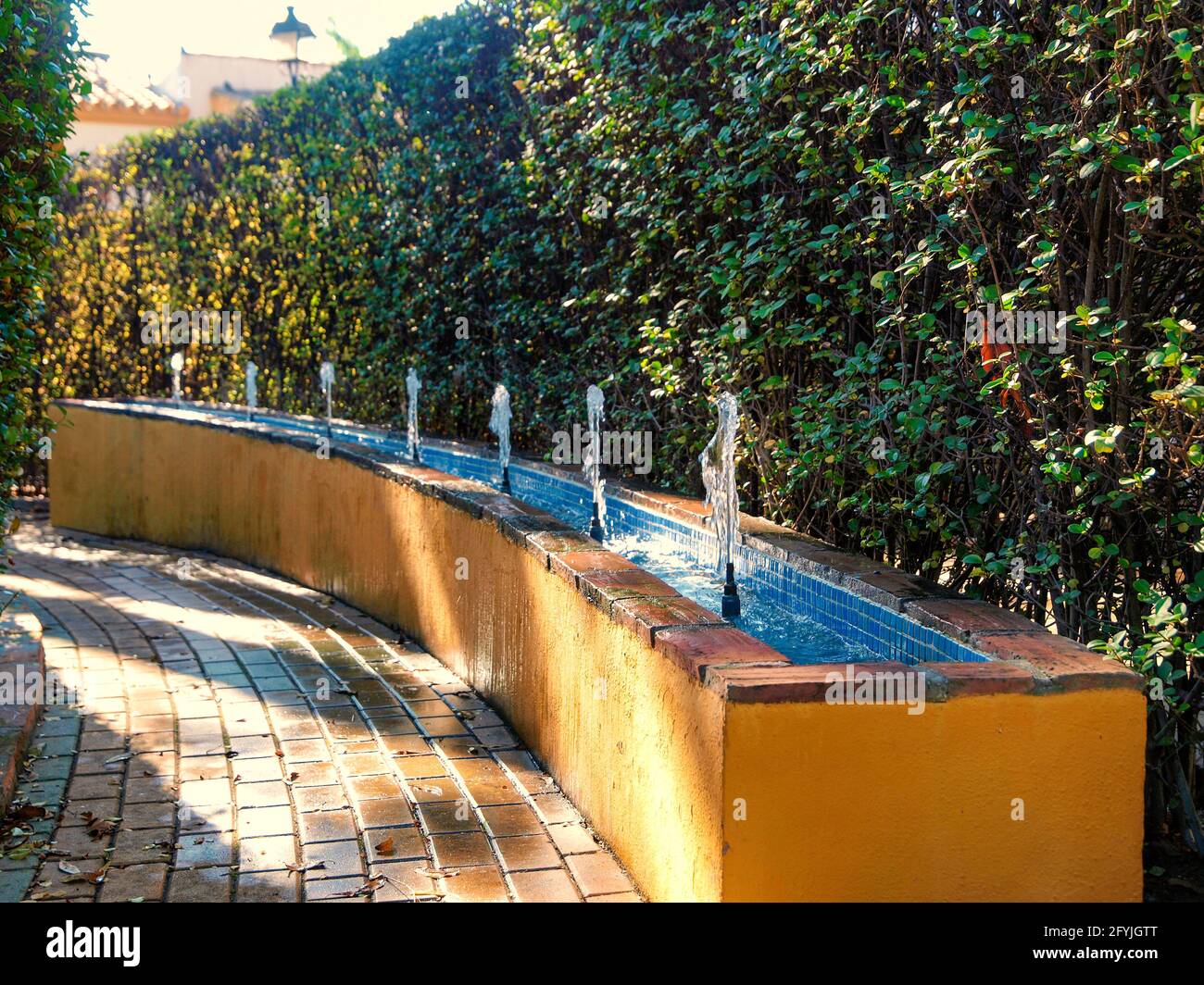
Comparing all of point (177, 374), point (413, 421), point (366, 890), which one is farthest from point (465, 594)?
point (177, 374)

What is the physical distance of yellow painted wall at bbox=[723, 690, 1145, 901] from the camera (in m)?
2.81

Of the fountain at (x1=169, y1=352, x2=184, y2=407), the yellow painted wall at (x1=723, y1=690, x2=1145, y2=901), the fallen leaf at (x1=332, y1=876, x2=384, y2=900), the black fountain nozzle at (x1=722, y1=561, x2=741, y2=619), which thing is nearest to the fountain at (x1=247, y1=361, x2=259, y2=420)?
the fountain at (x1=169, y1=352, x2=184, y2=407)

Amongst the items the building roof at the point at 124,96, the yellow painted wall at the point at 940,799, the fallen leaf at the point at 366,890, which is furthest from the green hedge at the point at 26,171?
the building roof at the point at 124,96

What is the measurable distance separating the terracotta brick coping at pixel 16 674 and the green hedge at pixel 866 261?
3.04 metres

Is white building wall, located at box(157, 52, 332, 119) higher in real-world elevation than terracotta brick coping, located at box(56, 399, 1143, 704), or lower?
higher

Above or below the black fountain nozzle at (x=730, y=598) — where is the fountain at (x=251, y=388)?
above

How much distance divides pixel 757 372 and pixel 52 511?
7829 mm

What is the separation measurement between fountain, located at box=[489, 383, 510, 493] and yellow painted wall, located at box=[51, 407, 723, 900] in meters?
0.64

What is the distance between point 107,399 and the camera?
11508 mm

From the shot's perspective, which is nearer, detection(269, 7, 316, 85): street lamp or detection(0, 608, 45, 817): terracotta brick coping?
detection(0, 608, 45, 817): terracotta brick coping

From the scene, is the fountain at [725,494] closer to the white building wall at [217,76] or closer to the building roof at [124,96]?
the building roof at [124,96]

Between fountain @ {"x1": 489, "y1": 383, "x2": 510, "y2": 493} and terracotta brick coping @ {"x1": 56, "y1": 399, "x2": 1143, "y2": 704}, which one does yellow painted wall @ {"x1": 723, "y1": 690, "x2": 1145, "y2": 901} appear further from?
fountain @ {"x1": 489, "y1": 383, "x2": 510, "y2": 493}

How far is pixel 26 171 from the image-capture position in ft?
Answer: 16.5

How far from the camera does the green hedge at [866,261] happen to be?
3.40 metres
